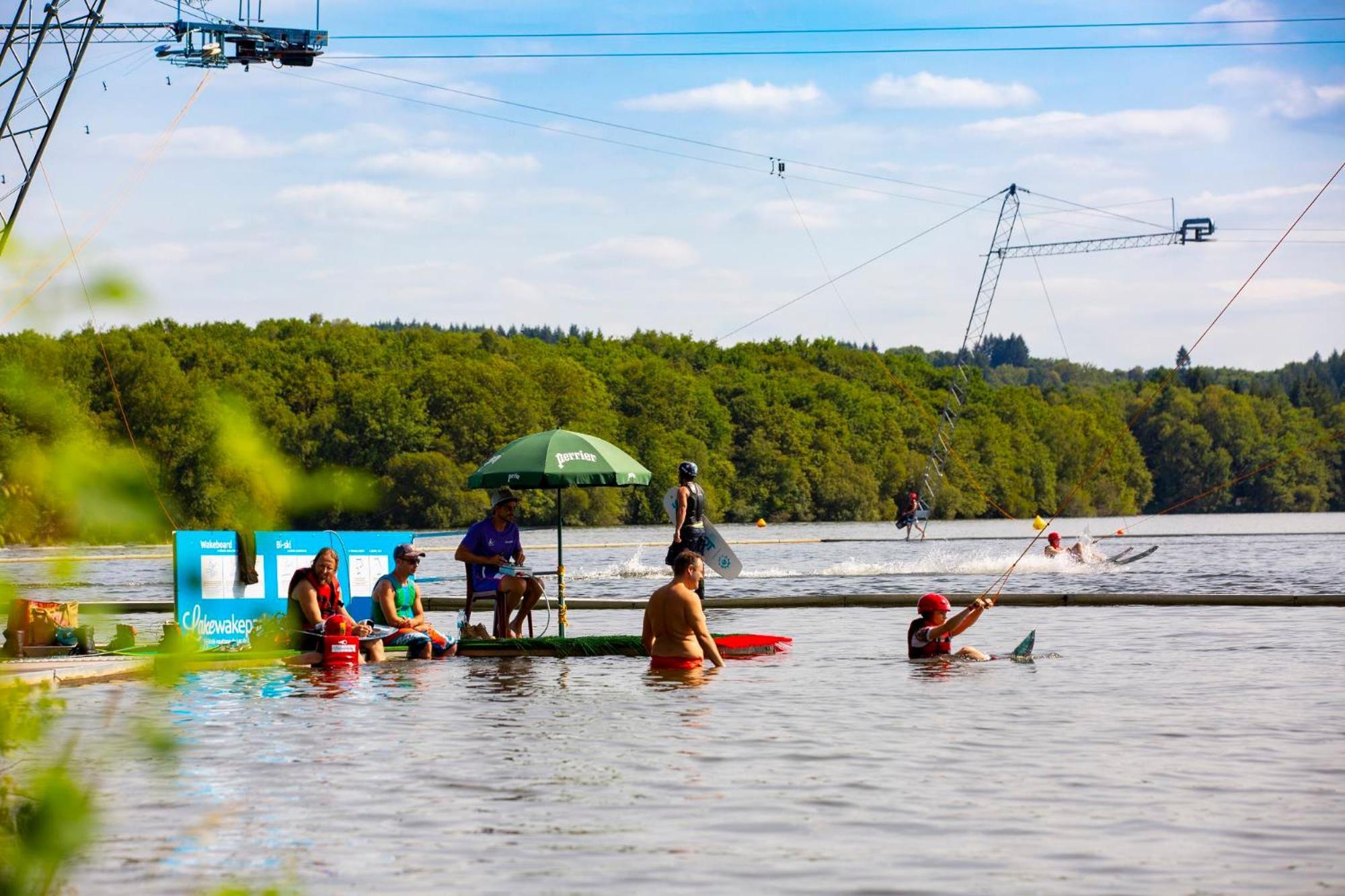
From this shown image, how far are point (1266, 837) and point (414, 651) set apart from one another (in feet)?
38.4

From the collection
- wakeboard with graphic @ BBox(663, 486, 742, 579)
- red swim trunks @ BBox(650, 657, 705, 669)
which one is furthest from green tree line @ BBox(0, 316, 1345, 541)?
wakeboard with graphic @ BBox(663, 486, 742, 579)

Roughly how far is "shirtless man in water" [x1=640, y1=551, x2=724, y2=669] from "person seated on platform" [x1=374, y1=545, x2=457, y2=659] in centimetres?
291

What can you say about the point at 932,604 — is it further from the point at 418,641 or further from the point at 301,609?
the point at 301,609

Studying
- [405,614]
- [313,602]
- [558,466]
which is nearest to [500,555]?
[405,614]

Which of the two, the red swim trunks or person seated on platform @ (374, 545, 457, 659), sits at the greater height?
person seated on platform @ (374, 545, 457, 659)

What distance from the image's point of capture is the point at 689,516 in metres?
19.5

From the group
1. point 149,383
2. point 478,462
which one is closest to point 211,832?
point 149,383

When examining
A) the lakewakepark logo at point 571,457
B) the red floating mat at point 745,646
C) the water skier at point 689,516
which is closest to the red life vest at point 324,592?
the lakewakepark logo at point 571,457

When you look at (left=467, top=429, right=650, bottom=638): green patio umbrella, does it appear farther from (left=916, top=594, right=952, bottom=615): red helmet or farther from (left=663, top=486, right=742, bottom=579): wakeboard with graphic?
(left=916, top=594, right=952, bottom=615): red helmet

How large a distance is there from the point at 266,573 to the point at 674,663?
5.10m

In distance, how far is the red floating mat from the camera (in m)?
18.3

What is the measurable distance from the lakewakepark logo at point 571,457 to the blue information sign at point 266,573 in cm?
252

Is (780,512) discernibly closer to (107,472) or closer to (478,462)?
(478,462)

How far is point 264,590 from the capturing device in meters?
18.4
